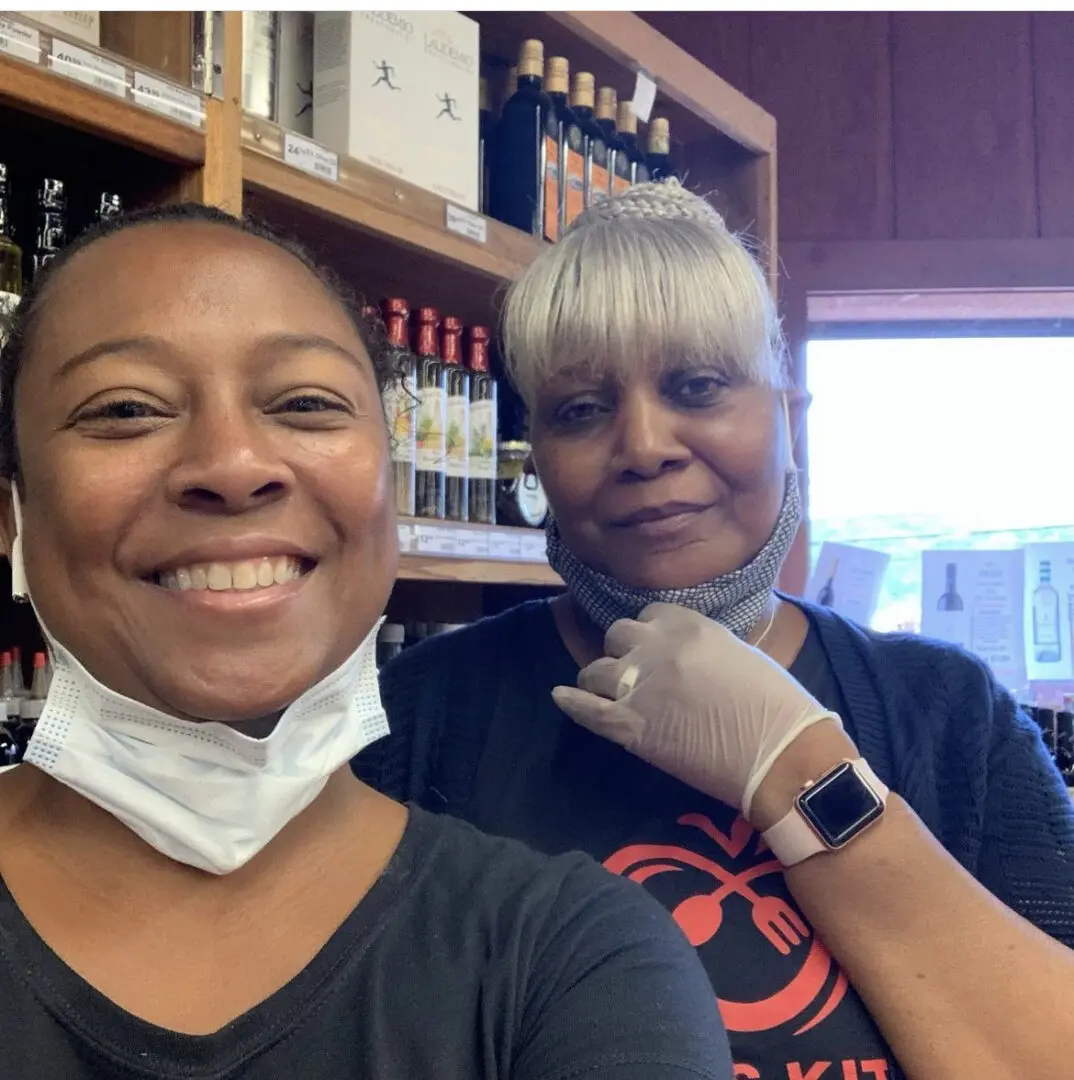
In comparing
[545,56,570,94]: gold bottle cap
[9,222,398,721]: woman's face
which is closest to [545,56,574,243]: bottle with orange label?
[545,56,570,94]: gold bottle cap

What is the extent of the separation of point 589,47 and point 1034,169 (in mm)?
1242

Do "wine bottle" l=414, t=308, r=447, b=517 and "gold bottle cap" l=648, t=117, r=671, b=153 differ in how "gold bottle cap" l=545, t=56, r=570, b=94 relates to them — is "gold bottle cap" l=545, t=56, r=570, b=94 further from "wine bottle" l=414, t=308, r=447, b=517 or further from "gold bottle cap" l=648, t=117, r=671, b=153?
"wine bottle" l=414, t=308, r=447, b=517

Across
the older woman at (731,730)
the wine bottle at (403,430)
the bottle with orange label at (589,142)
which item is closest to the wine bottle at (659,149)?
the bottle with orange label at (589,142)

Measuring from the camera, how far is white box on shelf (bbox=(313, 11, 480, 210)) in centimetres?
141

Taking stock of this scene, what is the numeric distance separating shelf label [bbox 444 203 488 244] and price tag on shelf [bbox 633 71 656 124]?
0.46 metres

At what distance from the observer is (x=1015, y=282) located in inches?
96.2

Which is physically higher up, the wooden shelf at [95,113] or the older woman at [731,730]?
the wooden shelf at [95,113]

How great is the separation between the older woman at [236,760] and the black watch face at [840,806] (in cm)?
20

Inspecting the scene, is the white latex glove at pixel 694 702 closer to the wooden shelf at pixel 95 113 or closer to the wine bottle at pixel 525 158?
the wooden shelf at pixel 95 113

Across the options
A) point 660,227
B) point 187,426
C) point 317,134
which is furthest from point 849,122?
point 187,426

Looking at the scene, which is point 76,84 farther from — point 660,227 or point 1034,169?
point 1034,169

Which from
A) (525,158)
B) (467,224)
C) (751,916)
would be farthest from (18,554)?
(525,158)

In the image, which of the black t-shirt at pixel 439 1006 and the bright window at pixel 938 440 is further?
the bright window at pixel 938 440

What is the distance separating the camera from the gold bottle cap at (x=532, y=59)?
169 centimetres
